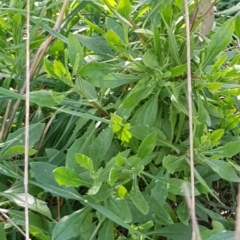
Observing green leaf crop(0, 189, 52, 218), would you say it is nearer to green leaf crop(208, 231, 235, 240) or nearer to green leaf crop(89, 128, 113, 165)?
green leaf crop(89, 128, 113, 165)

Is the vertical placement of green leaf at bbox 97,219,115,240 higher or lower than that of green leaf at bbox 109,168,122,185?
lower

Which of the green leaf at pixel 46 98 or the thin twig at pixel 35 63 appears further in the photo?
the thin twig at pixel 35 63

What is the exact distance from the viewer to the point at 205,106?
2.70 feet

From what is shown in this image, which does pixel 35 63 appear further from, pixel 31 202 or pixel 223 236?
pixel 223 236

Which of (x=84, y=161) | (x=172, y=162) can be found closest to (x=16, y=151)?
(x=84, y=161)

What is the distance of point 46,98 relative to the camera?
771mm

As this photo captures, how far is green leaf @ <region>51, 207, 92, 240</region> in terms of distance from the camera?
0.72m

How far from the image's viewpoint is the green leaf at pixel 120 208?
2.35 feet

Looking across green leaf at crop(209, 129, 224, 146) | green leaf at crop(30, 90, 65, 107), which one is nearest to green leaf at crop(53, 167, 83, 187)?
green leaf at crop(30, 90, 65, 107)

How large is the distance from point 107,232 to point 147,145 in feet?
0.45

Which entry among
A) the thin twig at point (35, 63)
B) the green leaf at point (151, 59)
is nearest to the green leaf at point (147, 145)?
the green leaf at point (151, 59)

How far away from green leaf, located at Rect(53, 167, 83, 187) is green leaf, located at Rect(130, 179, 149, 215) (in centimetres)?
8

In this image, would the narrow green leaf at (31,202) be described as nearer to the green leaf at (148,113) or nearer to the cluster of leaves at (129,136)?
the cluster of leaves at (129,136)

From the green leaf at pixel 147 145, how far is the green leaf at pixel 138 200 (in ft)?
0.14
